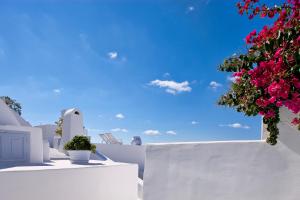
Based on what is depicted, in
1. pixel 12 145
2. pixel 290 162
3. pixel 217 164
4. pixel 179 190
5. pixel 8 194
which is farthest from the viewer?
pixel 12 145

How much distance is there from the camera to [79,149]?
47.1 ft

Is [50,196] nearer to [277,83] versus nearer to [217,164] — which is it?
[217,164]

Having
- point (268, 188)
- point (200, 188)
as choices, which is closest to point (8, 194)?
point (200, 188)

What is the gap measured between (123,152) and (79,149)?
1067 centimetres

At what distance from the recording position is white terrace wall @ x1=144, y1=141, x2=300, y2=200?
5066 millimetres

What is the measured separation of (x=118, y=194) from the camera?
12.9 meters

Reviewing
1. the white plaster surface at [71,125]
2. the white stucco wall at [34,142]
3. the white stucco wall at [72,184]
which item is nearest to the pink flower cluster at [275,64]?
the white stucco wall at [72,184]

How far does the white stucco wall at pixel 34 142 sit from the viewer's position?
48.4 ft

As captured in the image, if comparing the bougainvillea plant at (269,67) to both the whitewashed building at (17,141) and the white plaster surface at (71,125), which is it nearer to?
the whitewashed building at (17,141)

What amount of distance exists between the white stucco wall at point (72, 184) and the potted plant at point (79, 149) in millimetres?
1953

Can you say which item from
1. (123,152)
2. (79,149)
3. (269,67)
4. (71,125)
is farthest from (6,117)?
(269,67)

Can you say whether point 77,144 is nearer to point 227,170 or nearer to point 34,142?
point 34,142

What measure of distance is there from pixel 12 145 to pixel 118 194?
5.48 metres

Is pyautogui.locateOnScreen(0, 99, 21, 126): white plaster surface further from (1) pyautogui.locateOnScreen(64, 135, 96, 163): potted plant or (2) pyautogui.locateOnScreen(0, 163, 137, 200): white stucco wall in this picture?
(2) pyautogui.locateOnScreen(0, 163, 137, 200): white stucco wall
